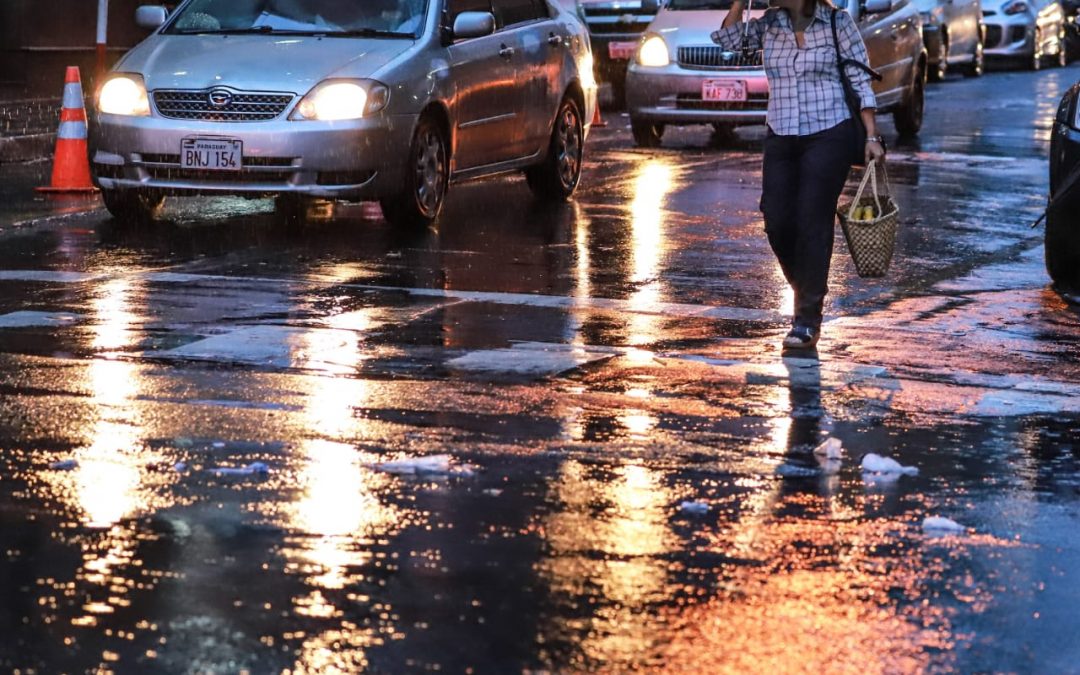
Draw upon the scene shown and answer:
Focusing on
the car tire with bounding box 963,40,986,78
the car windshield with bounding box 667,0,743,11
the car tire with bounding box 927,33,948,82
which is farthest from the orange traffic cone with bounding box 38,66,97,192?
Answer: the car tire with bounding box 963,40,986,78

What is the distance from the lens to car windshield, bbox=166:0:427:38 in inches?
526

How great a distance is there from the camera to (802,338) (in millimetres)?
8906

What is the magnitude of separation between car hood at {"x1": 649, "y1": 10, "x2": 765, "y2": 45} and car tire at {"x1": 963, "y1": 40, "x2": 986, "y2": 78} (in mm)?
13240

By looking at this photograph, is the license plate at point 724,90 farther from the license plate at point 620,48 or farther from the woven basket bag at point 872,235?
the woven basket bag at point 872,235

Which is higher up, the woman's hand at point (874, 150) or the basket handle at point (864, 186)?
the woman's hand at point (874, 150)

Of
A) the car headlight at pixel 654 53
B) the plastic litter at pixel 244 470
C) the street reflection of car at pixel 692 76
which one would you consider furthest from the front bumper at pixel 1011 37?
the plastic litter at pixel 244 470

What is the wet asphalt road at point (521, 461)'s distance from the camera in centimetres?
482

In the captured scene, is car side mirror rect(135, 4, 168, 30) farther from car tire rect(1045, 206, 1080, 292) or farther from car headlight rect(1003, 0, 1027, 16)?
car headlight rect(1003, 0, 1027, 16)

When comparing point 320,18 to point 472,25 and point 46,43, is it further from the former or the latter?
point 46,43

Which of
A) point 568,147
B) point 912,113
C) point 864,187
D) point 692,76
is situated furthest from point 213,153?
point 912,113

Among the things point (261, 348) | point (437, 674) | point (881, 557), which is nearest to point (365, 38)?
point (261, 348)

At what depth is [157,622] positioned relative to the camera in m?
4.79

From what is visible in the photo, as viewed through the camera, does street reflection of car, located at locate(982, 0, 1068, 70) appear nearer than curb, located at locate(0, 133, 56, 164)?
No

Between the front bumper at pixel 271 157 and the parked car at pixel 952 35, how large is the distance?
16248 mm
